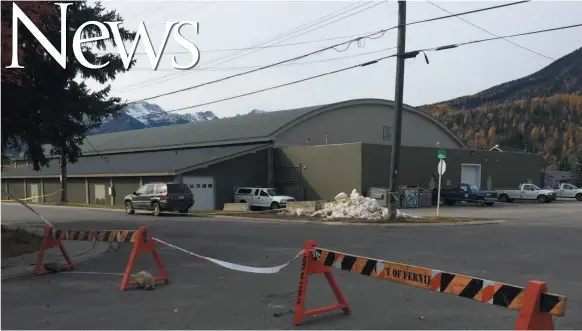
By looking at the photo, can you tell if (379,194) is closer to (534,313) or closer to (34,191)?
(534,313)

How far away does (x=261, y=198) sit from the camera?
35000mm

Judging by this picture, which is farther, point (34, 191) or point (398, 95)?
point (34, 191)

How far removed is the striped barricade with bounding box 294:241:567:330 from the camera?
4.24 meters

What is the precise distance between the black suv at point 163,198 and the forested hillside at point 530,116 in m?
100

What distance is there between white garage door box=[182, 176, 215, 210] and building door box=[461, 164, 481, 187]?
71.2ft

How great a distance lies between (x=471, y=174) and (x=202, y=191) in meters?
23.6

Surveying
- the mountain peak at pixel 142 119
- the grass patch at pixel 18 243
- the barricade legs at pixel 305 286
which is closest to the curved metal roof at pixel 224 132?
the mountain peak at pixel 142 119

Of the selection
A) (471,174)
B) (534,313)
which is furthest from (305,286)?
(471,174)

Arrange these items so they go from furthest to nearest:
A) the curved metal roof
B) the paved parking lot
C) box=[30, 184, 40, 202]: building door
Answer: box=[30, 184, 40, 202]: building door < the curved metal roof < the paved parking lot

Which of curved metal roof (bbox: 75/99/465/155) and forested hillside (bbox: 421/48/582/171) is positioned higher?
forested hillside (bbox: 421/48/582/171)

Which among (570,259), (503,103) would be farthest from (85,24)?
(503,103)

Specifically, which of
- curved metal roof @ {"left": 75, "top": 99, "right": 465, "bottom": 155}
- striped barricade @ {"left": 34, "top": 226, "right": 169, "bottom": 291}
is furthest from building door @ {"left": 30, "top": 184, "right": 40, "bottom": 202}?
striped barricade @ {"left": 34, "top": 226, "right": 169, "bottom": 291}

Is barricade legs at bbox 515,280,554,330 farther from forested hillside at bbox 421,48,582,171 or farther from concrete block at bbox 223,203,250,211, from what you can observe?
forested hillside at bbox 421,48,582,171

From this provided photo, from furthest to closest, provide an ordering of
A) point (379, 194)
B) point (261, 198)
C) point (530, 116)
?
1. point (530, 116)
2. point (261, 198)
3. point (379, 194)
